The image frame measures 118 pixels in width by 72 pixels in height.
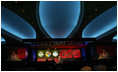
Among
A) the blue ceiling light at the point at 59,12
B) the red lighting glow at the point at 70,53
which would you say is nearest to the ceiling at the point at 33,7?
the blue ceiling light at the point at 59,12

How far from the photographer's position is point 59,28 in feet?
23.5

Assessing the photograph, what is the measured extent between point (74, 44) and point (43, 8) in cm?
696

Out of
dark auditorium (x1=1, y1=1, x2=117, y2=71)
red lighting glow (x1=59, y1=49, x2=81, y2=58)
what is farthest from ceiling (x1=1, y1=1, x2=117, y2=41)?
red lighting glow (x1=59, y1=49, x2=81, y2=58)

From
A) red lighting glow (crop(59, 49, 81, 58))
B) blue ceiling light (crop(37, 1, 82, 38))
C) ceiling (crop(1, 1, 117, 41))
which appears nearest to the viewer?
ceiling (crop(1, 1, 117, 41))

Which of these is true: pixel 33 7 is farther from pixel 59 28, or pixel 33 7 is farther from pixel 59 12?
pixel 59 28

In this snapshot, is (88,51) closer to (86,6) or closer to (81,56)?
(81,56)

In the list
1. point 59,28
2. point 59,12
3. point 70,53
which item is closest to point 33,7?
point 59,12

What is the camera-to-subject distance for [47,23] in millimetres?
6195

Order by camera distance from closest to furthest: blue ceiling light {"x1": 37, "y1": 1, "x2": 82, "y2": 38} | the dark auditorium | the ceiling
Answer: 1. the ceiling
2. the dark auditorium
3. blue ceiling light {"x1": 37, "y1": 1, "x2": 82, "y2": 38}

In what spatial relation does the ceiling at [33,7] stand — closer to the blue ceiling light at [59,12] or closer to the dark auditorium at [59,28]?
the dark auditorium at [59,28]

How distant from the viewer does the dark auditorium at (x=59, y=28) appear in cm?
383

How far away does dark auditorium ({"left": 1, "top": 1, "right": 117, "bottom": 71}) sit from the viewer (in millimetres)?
3830

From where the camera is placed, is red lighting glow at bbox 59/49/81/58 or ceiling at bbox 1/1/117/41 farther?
red lighting glow at bbox 59/49/81/58

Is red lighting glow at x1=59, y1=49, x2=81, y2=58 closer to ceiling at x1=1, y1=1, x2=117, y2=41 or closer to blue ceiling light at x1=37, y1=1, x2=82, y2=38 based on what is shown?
blue ceiling light at x1=37, y1=1, x2=82, y2=38
